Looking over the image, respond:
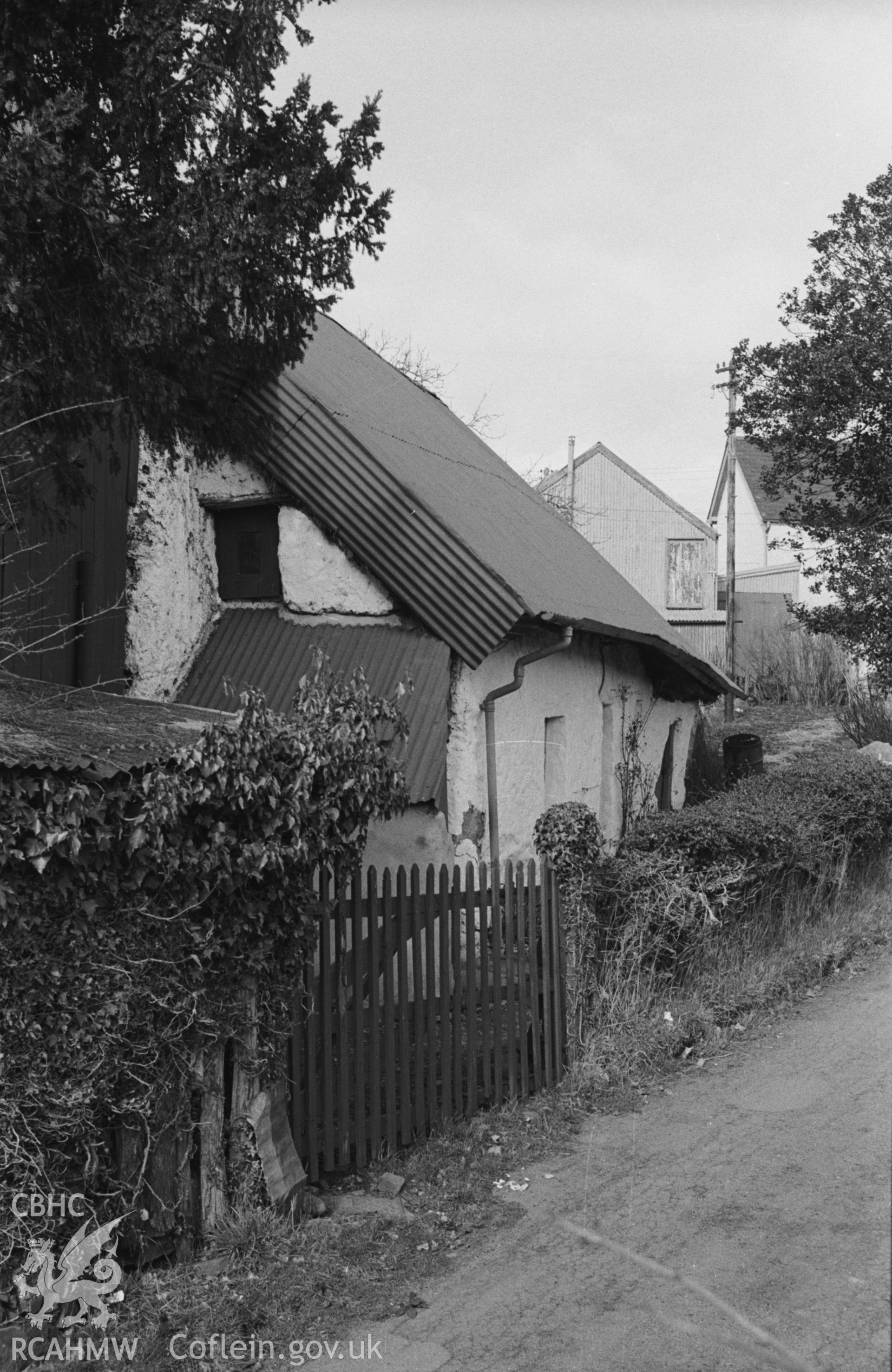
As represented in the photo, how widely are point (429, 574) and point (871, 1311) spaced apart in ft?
18.7

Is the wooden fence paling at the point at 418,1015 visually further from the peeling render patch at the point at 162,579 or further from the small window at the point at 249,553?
the small window at the point at 249,553

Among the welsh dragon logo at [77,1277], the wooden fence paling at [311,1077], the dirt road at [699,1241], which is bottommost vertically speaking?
the dirt road at [699,1241]

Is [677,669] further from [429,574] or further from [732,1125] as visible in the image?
[732,1125]

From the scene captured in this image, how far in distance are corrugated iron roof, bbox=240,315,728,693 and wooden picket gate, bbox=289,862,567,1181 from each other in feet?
→ 7.50

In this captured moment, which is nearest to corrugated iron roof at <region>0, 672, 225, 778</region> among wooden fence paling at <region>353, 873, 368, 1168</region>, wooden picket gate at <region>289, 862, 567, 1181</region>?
wooden picket gate at <region>289, 862, 567, 1181</region>

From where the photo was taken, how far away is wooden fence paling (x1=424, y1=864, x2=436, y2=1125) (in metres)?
6.36

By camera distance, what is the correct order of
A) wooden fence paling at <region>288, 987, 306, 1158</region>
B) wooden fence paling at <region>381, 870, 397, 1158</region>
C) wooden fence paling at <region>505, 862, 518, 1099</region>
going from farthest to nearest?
wooden fence paling at <region>505, 862, 518, 1099</region> → wooden fence paling at <region>381, 870, 397, 1158</region> → wooden fence paling at <region>288, 987, 306, 1158</region>

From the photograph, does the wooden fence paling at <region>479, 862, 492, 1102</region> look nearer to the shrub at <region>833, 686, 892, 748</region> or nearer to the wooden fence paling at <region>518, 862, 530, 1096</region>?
the wooden fence paling at <region>518, 862, 530, 1096</region>

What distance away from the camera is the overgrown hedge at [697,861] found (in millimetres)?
7441

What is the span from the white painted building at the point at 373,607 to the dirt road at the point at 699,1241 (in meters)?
2.78

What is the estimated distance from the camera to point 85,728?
522 cm

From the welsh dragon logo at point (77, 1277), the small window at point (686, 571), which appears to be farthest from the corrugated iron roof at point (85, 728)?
the small window at point (686, 571)

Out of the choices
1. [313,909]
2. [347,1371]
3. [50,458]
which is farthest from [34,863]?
[50,458]
